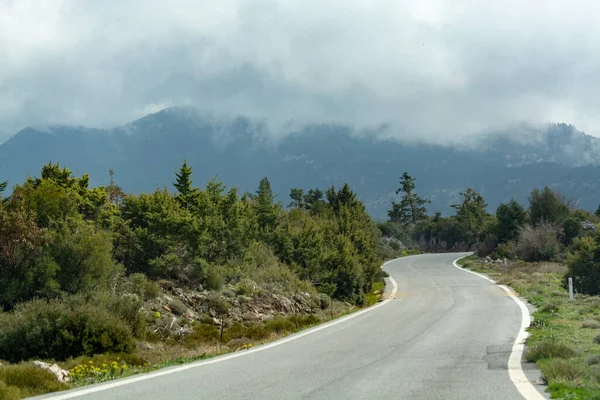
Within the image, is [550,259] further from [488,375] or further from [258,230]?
[488,375]

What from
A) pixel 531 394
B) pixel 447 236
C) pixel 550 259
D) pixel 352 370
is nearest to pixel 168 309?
pixel 352 370

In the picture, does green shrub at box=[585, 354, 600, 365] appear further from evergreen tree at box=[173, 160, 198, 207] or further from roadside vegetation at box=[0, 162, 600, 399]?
evergreen tree at box=[173, 160, 198, 207]

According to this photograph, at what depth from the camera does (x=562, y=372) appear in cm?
772

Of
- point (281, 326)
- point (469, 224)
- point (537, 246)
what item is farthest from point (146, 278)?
point (469, 224)

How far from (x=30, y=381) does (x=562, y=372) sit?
26.3ft

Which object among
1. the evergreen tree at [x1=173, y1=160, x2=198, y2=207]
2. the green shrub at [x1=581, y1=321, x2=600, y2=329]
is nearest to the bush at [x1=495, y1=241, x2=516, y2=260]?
the evergreen tree at [x1=173, y1=160, x2=198, y2=207]

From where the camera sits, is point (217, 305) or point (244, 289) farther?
point (244, 289)

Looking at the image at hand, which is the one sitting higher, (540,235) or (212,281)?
(212,281)

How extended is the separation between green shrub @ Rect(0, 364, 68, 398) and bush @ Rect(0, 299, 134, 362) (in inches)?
182

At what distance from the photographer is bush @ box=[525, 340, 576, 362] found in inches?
372

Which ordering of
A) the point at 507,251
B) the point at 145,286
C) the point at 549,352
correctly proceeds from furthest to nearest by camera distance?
1. the point at 507,251
2. the point at 145,286
3. the point at 549,352

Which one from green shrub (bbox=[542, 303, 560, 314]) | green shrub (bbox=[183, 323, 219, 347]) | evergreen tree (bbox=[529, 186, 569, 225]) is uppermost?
evergreen tree (bbox=[529, 186, 569, 225])

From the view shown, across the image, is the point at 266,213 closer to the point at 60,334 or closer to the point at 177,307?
the point at 177,307

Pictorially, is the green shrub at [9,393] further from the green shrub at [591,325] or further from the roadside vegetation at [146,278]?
the green shrub at [591,325]
